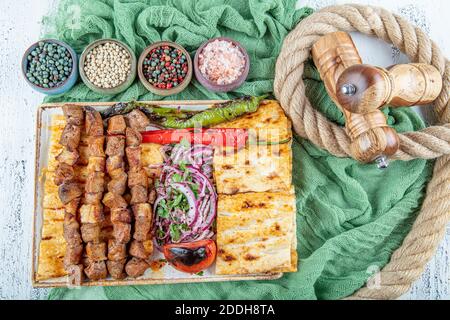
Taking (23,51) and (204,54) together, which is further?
(23,51)

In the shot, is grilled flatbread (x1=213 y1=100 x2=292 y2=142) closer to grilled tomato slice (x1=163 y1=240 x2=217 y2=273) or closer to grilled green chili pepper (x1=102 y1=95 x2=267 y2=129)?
grilled green chili pepper (x1=102 y1=95 x2=267 y2=129)

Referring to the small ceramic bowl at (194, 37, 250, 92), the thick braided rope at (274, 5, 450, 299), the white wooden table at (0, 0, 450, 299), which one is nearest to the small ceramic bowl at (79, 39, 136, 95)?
the small ceramic bowl at (194, 37, 250, 92)

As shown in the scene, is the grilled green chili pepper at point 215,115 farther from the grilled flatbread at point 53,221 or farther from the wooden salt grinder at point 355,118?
the grilled flatbread at point 53,221

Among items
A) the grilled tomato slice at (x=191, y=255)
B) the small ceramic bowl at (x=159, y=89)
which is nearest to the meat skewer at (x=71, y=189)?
the small ceramic bowl at (x=159, y=89)

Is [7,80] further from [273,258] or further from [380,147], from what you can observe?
[380,147]
